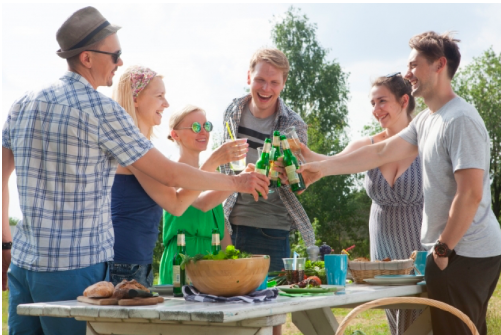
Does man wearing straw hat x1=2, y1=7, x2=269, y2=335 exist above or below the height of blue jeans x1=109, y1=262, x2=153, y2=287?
above

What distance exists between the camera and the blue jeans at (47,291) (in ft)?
8.00

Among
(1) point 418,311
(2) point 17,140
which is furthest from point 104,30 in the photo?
(1) point 418,311

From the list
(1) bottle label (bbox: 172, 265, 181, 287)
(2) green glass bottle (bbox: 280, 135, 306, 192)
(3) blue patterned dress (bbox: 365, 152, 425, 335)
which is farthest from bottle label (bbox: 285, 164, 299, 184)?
(1) bottle label (bbox: 172, 265, 181, 287)

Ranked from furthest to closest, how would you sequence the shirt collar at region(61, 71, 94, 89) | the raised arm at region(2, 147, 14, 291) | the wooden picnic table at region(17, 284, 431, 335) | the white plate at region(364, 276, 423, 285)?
the white plate at region(364, 276, 423, 285) < the raised arm at region(2, 147, 14, 291) < the shirt collar at region(61, 71, 94, 89) < the wooden picnic table at region(17, 284, 431, 335)

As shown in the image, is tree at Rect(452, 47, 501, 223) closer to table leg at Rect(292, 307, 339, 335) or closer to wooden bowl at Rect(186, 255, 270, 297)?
table leg at Rect(292, 307, 339, 335)

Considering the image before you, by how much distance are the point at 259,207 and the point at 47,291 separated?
179 centimetres

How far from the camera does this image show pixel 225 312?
2.00 meters

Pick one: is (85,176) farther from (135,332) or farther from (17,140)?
(135,332)

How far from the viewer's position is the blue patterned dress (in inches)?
157

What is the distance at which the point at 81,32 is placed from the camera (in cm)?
265

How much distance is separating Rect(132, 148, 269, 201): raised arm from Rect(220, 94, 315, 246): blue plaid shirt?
88cm

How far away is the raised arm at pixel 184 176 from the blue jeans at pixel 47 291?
1.50 ft

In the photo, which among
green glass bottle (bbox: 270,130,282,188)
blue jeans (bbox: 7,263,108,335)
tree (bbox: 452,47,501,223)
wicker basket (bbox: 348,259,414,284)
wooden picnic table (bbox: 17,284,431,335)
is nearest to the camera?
wooden picnic table (bbox: 17,284,431,335)

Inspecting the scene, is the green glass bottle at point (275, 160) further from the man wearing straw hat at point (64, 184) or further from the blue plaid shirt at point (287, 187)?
the man wearing straw hat at point (64, 184)
